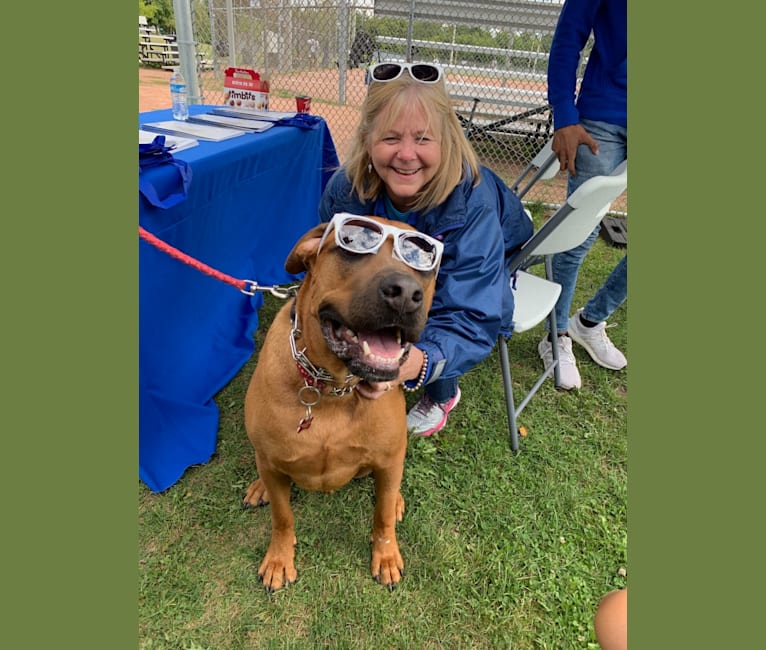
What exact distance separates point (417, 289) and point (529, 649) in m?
1.72

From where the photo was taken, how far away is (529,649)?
211cm

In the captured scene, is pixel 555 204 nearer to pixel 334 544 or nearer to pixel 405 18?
pixel 405 18

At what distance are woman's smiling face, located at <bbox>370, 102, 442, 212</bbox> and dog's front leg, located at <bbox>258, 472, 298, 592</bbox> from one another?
153 cm

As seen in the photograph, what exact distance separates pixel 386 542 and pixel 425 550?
26cm

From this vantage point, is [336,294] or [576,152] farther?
[576,152]

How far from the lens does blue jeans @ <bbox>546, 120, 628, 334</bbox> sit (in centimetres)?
306

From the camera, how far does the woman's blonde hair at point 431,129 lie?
7.61ft

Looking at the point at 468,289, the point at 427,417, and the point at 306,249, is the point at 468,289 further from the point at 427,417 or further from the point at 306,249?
the point at 427,417

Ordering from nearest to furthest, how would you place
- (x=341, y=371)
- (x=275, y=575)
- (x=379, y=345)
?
(x=379, y=345)
(x=341, y=371)
(x=275, y=575)

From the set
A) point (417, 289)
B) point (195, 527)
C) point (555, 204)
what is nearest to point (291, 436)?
point (417, 289)

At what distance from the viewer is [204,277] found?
3.26 meters

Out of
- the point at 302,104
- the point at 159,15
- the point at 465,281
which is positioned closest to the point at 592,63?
the point at 465,281

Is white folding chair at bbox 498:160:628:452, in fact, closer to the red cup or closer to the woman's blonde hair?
the woman's blonde hair

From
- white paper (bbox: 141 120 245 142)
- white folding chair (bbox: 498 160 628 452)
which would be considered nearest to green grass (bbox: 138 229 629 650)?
white folding chair (bbox: 498 160 628 452)
